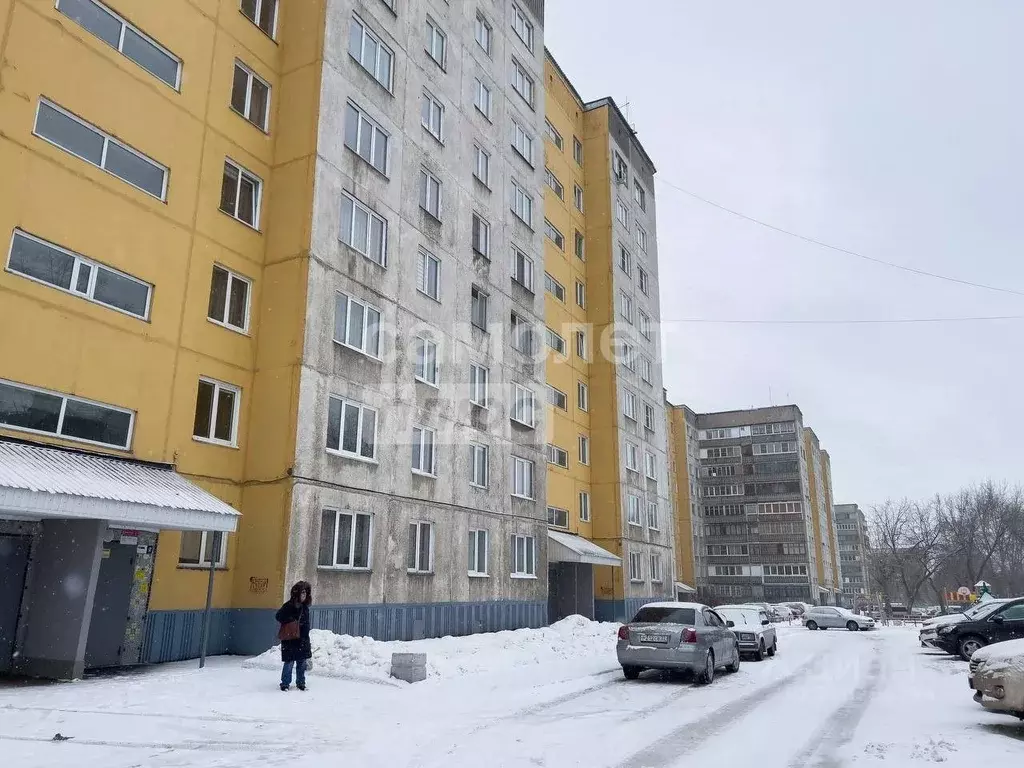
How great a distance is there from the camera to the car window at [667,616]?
Answer: 591 inches

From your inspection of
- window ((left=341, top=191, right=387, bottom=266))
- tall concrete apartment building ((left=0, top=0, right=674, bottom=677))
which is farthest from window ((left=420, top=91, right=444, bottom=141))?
window ((left=341, top=191, right=387, bottom=266))

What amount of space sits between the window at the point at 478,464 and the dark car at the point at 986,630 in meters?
14.5

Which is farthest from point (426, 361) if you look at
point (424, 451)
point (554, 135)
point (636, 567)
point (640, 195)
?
point (640, 195)

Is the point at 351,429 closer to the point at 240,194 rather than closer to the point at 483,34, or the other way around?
the point at 240,194

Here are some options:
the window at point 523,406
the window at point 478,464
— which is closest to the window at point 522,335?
the window at point 523,406

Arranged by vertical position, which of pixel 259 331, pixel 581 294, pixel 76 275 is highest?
pixel 581 294

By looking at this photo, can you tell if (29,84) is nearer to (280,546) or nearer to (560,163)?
(280,546)

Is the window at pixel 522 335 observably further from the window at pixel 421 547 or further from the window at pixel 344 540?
the window at pixel 344 540

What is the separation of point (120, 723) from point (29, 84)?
11.6m

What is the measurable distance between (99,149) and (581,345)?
25.3m

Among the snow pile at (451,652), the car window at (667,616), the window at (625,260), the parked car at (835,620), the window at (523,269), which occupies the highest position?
the window at (625,260)

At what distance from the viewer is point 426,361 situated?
70.5 ft

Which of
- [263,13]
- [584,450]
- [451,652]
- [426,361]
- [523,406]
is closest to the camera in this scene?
[451,652]

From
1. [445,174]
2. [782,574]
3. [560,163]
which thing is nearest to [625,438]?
[560,163]
